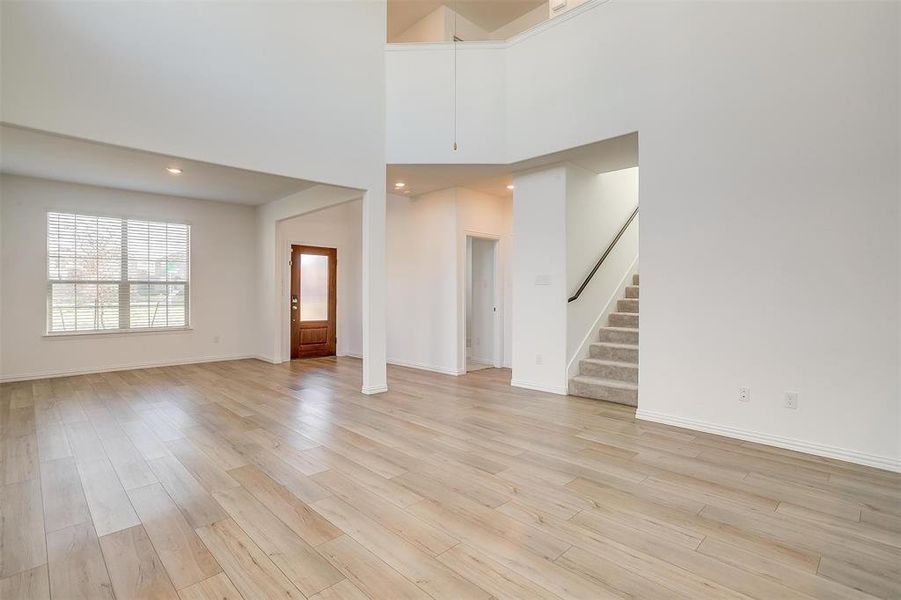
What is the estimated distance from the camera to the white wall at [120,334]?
549cm

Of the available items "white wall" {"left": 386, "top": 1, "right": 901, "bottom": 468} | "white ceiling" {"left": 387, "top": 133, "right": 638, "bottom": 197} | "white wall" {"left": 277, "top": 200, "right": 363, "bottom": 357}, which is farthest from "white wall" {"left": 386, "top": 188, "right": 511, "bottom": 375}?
"white wall" {"left": 386, "top": 1, "right": 901, "bottom": 468}

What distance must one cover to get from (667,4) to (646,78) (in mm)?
645

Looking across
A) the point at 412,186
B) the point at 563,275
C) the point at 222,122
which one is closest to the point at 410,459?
the point at 563,275

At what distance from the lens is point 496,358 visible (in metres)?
7.04

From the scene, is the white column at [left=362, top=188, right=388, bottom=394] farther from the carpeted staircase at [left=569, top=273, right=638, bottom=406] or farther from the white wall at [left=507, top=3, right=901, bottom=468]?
the white wall at [left=507, top=3, right=901, bottom=468]

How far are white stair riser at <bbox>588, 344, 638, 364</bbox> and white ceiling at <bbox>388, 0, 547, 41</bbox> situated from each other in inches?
211

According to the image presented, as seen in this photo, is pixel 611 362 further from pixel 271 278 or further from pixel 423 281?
pixel 271 278

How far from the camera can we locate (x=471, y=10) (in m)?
6.60

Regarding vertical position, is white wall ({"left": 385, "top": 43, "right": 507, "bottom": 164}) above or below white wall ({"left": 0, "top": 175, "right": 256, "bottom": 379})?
above

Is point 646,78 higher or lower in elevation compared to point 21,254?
higher

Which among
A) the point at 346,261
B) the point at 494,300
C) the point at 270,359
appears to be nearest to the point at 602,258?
the point at 494,300

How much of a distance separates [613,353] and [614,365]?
29cm

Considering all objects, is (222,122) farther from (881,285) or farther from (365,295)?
(881,285)

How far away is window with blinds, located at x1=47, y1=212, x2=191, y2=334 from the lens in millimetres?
5852
